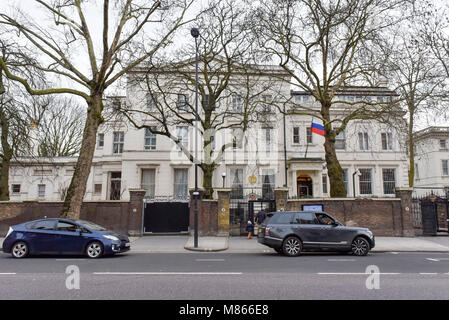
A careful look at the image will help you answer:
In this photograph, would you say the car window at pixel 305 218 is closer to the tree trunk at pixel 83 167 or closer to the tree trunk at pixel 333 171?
the tree trunk at pixel 333 171

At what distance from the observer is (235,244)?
14750 mm

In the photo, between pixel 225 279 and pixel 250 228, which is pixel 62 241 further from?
pixel 250 228

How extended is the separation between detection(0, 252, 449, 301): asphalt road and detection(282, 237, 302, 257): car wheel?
138 centimetres

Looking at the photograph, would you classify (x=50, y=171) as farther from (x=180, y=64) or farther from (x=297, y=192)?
(x=297, y=192)

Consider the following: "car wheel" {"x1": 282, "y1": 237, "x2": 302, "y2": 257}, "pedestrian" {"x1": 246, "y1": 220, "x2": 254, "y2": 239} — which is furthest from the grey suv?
"pedestrian" {"x1": 246, "y1": 220, "x2": 254, "y2": 239}

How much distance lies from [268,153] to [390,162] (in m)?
13.5

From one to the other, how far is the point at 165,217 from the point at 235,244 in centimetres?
576

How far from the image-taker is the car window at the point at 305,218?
38.7ft

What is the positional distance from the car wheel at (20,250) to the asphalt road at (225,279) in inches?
36.1

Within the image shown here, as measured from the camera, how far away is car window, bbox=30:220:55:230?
1127 centimetres

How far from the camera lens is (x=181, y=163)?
28969 mm

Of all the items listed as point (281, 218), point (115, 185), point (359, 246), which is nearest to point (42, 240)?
point (281, 218)

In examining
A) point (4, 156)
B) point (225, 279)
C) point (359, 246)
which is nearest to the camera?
point (225, 279)
